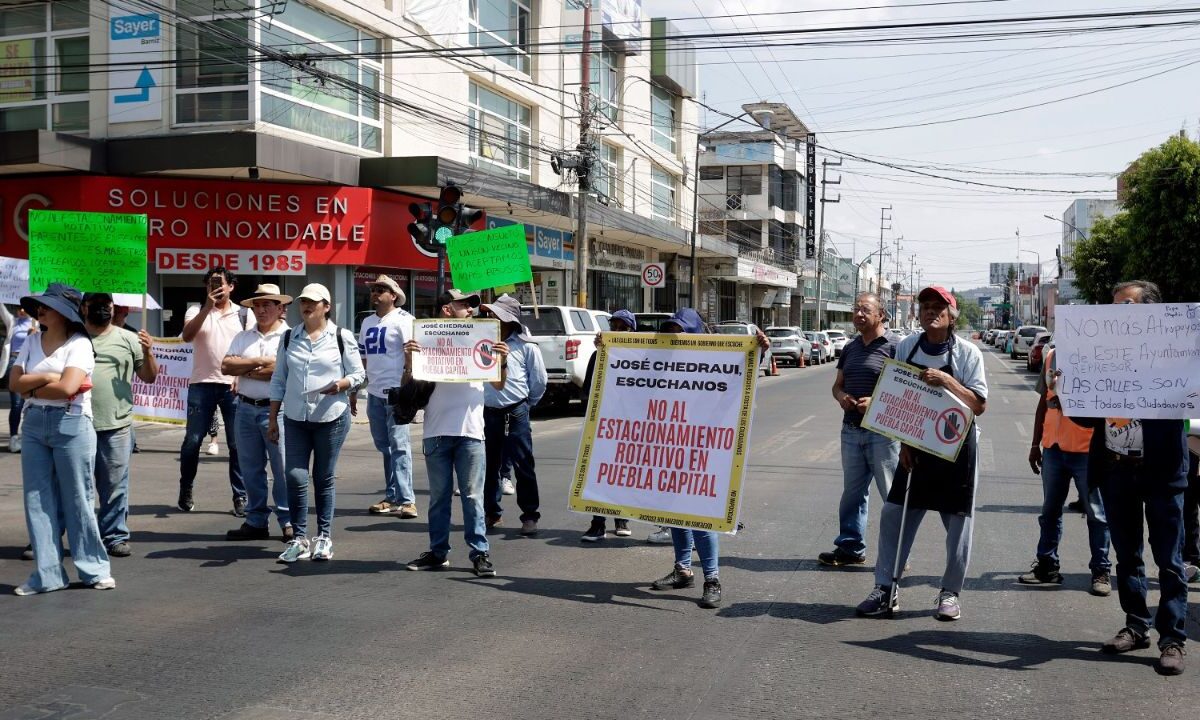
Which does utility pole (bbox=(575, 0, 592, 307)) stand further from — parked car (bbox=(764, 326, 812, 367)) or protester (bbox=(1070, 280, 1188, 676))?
protester (bbox=(1070, 280, 1188, 676))

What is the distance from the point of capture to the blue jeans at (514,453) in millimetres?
8680

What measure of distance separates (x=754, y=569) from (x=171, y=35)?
18.4 meters

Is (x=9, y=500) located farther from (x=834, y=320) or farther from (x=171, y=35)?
(x=834, y=320)

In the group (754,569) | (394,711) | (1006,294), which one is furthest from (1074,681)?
(1006,294)

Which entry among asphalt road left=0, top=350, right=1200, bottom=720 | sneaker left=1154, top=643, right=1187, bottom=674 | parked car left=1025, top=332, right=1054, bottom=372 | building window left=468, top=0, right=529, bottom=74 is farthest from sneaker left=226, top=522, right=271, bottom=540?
building window left=468, top=0, right=529, bottom=74

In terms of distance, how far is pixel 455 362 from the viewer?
7227 millimetres

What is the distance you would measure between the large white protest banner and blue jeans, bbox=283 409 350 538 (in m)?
2.70

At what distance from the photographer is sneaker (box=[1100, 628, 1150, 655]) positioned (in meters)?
5.42

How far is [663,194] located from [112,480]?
38.6 m

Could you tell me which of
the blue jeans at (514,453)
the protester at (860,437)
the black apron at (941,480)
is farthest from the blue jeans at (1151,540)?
the blue jeans at (514,453)

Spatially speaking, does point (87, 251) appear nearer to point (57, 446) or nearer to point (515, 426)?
point (57, 446)

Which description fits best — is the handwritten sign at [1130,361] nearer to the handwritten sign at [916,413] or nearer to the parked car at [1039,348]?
the handwritten sign at [916,413]

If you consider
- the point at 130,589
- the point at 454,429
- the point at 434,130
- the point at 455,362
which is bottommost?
the point at 130,589

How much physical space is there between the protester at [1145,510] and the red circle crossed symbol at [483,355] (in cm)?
381
